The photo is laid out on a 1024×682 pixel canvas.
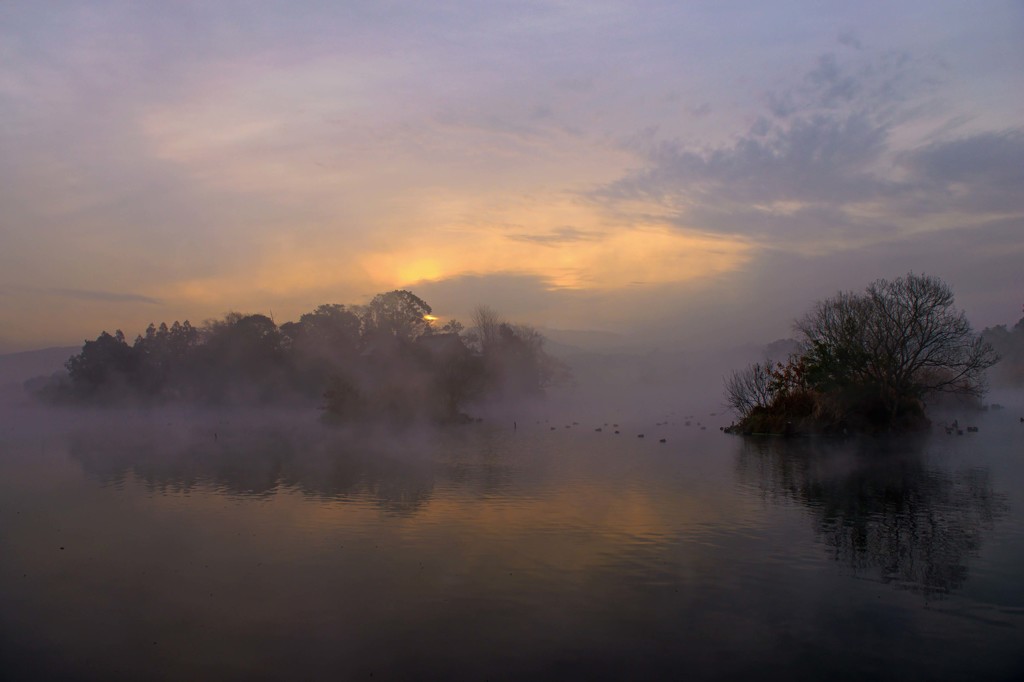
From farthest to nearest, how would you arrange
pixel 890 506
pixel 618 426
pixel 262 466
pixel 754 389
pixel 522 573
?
1. pixel 618 426
2. pixel 754 389
3. pixel 262 466
4. pixel 890 506
5. pixel 522 573

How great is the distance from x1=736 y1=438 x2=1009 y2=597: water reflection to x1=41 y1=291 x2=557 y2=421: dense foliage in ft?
159

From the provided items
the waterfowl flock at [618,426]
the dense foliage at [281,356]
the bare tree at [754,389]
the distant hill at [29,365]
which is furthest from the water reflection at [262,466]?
the distant hill at [29,365]

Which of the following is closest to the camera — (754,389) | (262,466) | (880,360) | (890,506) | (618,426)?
(890,506)

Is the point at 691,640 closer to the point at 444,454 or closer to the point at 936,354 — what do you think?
the point at 444,454

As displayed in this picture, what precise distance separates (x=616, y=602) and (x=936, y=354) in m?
37.7

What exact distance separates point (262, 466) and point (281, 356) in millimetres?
56633

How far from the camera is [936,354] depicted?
41.5 metres

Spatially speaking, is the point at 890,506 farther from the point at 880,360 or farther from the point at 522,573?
the point at 880,360

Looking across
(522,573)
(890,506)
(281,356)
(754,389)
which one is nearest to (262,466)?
(522,573)

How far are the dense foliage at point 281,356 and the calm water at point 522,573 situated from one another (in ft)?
164

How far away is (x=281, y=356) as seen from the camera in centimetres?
8556

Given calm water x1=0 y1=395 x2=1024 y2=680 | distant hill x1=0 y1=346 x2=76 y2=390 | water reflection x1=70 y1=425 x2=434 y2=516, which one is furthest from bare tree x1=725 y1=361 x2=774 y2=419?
distant hill x1=0 y1=346 x2=76 y2=390

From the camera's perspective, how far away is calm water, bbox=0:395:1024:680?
961 cm

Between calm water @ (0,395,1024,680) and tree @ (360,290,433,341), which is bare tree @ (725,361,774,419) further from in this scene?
tree @ (360,290,433,341)
